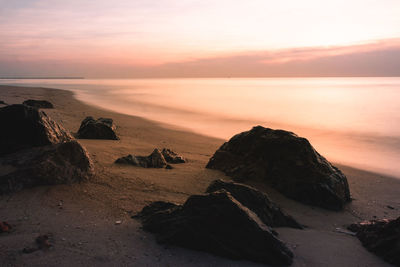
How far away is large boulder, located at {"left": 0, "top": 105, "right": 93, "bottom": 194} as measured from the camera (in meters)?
4.62

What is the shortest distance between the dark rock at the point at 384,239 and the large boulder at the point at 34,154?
4163 mm

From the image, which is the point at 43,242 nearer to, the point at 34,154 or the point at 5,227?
the point at 5,227

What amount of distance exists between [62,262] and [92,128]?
282 inches

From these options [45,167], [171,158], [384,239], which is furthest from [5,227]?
[171,158]

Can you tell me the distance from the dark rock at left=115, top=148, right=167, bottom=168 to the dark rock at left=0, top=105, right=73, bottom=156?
1542mm

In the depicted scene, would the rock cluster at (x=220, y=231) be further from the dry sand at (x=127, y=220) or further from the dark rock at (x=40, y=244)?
the dark rock at (x=40, y=244)

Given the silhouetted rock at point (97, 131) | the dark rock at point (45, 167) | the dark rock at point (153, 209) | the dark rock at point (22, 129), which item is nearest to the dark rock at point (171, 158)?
the dark rock at point (45, 167)

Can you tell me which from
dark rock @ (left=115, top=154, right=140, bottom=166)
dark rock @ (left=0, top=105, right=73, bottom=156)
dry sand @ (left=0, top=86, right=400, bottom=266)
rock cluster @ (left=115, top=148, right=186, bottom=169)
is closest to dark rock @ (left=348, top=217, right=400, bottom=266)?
dry sand @ (left=0, top=86, right=400, bottom=266)

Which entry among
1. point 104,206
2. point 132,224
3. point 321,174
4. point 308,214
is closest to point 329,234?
point 308,214

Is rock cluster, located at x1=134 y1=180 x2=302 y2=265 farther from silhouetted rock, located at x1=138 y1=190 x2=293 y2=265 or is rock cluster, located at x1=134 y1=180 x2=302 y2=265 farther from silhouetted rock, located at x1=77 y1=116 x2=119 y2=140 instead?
silhouetted rock, located at x1=77 y1=116 x2=119 y2=140

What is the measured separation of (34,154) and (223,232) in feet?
11.0

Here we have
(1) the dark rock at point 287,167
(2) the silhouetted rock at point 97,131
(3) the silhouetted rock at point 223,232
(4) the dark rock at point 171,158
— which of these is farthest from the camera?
(2) the silhouetted rock at point 97,131

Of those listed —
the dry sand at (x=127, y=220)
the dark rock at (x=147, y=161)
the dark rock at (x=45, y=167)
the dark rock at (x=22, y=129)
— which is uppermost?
the dark rock at (x=22, y=129)

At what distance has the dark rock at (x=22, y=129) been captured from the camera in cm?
516
